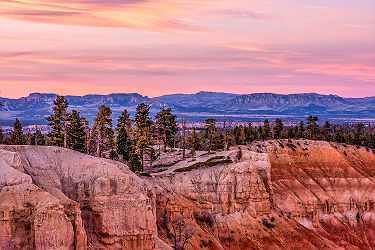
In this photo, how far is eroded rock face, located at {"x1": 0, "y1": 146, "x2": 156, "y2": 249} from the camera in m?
50.3

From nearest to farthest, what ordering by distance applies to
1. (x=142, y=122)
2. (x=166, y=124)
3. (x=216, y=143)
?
(x=142, y=122)
(x=166, y=124)
(x=216, y=143)

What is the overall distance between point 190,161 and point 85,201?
3701 cm

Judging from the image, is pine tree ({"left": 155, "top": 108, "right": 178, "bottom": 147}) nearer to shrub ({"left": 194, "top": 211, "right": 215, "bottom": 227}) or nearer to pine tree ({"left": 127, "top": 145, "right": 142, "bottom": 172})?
pine tree ({"left": 127, "top": 145, "right": 142, "bottom": 172})

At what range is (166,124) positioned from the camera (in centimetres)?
12062

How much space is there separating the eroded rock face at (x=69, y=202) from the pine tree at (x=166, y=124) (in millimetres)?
49191

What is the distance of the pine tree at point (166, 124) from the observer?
390 feet

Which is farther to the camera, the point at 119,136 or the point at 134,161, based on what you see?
the point at 119,136

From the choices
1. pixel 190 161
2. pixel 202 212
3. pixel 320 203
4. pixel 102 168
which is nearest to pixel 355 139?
pixel 320 203

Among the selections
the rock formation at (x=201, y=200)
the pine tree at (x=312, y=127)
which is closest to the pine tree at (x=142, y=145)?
the rock formation at (x=201, y=200)

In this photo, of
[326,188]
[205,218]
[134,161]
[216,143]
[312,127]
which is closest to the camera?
[205,218]

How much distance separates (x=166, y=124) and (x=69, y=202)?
6756cm

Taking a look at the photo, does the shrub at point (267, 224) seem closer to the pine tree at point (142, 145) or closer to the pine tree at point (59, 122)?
the pine tree at point (142, 145)

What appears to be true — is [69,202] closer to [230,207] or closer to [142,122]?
[230,207]

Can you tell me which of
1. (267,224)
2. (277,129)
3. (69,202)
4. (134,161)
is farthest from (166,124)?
(69,202)
